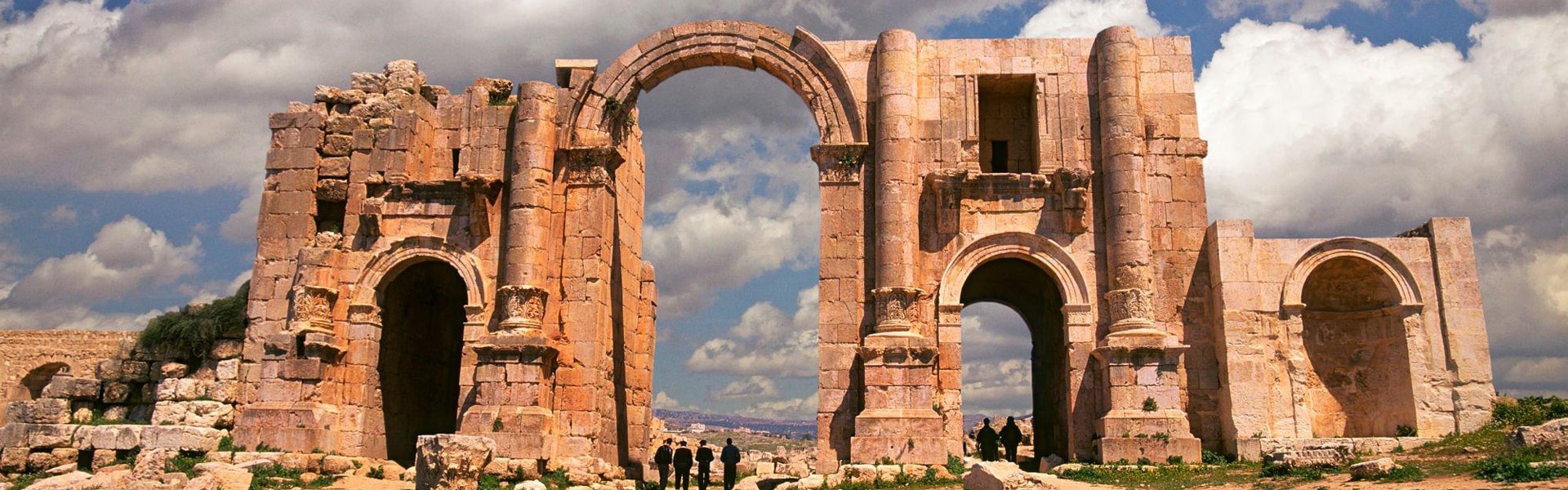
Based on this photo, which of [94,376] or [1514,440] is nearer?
[1514,440]

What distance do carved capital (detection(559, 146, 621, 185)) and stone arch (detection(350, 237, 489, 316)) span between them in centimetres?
225

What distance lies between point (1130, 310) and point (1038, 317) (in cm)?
601

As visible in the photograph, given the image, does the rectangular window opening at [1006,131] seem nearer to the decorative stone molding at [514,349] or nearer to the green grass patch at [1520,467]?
the decorative stone molding at [514,349]

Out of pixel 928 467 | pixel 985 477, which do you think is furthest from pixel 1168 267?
pixel 985 477

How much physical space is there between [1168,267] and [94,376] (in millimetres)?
18155

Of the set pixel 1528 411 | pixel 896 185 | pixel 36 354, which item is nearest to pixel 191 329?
pixel 36 354

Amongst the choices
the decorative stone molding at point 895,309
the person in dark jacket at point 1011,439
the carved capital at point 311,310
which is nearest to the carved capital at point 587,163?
the carved capital at point 311,310

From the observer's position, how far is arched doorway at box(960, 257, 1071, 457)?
22.2 m

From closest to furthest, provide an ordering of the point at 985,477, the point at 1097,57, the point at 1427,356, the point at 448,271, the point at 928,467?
the point at 985,477 → the point at 928,467 → the point at 1427,356 → the point at 1097,57 → the point at 448,271

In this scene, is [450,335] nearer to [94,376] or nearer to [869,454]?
[94,376]

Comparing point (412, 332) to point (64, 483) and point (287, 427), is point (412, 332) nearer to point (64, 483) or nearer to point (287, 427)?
point (287, 427)

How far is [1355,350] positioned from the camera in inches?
797

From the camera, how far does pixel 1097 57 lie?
2022 cm

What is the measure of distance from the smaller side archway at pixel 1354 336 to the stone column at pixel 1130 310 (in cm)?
224
